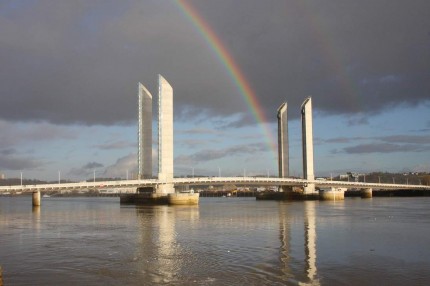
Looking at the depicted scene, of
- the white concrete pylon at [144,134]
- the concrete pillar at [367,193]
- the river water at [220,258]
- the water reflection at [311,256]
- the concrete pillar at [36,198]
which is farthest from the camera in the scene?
the concrete pillar at [367,193]

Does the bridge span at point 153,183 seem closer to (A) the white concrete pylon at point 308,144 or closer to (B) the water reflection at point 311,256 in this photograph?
(A) the white concrete pylon at point 308,144

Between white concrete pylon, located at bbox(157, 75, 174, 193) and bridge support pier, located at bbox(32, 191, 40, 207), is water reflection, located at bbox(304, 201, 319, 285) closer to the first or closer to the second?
white concrete pylon, located at bbox(157, 75, 174, 193)

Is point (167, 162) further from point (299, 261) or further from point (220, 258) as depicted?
point (299, 261)

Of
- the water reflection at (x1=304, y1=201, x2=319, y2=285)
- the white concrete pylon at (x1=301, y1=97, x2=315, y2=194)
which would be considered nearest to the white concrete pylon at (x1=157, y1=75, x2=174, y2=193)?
the white concrete pylon at (x1=301, y1=97, x2=315, y2=194)

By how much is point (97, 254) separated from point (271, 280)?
31.1 feet

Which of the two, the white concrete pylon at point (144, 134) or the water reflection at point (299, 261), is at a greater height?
the white concrete pylon at point (144, 134)

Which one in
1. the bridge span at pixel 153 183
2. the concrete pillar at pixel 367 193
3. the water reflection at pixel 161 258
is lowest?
the concrete pillar at pixel 367 193

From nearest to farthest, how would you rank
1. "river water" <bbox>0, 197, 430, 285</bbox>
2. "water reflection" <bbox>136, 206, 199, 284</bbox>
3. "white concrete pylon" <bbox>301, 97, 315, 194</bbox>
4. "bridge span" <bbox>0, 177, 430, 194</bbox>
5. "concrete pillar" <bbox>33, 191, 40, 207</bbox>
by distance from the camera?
"river water" <bbox>0, 197, 430, 285</bbox> < "water reflection" <bbox>136, 206, 199, 284</bbox> < "bridge span" <bbox>0, 177, 430, 194</bbox> < "concrete pillar" <bbox>33, 191, 40, 207</bbox> < "white concrete pylon" <bbox>301, 97, 315, 194</bbox>

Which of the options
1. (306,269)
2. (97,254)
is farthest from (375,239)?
(97,254)

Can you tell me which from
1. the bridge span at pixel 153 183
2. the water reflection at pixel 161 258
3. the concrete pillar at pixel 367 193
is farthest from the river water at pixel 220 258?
the concrete pillar at pixel 367 193

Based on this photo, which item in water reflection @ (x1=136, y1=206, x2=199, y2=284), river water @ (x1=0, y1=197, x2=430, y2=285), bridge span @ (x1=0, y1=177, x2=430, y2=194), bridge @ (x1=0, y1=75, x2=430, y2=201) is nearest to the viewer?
river water @ (x1=0, y1=197, x2=430, y2=285)

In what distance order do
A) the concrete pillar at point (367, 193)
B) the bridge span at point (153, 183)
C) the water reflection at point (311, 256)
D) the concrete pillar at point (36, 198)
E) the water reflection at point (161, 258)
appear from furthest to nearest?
the concrete pillar at point (367, 193) → the concrete pillar at point (36, 198) → the bridge span at point (153, 183) → the water reflection at point (161, 258) → the water reflection at point (311, 256)

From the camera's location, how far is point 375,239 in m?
27.9

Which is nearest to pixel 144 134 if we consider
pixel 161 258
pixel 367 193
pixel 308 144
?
pixel 308 144
